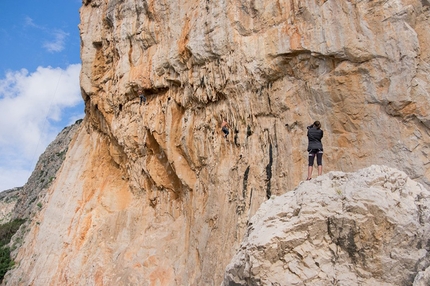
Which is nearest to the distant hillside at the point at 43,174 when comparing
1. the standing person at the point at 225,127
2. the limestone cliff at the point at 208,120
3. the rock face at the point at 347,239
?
the limestone cliff at the point at 208,120

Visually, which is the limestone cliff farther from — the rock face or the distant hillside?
the distant hillside

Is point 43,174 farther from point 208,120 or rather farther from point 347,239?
point 347,239

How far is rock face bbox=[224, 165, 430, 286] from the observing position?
13.9ft

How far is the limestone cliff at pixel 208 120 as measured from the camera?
845 centimetres

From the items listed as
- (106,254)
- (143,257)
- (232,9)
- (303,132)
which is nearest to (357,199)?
(303,132)

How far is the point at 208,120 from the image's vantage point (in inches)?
472

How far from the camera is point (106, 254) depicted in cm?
1438

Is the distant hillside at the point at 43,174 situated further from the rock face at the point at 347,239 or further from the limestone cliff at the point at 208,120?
the rock face at the point at 347,239

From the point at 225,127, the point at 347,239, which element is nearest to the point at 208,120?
the point at 225,127

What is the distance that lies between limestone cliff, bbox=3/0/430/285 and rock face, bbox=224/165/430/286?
360cm

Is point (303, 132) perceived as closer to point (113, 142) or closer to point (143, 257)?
point (143, 257)

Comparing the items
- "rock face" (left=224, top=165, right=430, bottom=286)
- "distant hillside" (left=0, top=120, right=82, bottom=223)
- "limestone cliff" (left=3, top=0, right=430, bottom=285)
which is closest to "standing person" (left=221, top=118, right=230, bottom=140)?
"limestone cliff" (left=3, top=0, right=430, bottom=285)

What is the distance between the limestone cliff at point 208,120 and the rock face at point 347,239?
3.60 meters

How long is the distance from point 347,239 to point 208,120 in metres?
7.90
